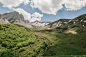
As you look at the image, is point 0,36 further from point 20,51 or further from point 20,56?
point 20,56

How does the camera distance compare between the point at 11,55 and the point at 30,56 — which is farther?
the point at 30,56

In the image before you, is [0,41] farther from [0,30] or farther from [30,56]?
[30,56]

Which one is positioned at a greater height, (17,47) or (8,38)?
(8,38)

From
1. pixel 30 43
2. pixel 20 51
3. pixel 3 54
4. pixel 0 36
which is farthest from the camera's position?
pixel 30 43

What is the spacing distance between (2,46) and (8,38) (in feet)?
84.5

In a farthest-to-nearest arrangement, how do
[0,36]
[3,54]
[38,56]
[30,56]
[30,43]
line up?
1. [30,43]
2. [0,36]
3. [38,56]
4. [30,56]
5. [3,54]

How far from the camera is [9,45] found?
111375 mm

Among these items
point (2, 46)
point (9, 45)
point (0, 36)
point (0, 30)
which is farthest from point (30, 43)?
point (0, 30)

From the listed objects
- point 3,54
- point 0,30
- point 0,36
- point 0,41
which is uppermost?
point 0,30

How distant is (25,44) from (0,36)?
5518 centimetres

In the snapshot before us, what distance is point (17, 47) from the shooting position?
4437 inches

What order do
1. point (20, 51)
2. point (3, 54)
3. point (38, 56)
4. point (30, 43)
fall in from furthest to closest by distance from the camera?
1. point (30, 43)
2. point (20, 51)
3. point (38, 56)
4. point (3, 54)

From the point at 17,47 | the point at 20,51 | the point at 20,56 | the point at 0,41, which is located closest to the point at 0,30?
the point at 0,41

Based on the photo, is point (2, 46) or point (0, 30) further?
point (0, 30)
